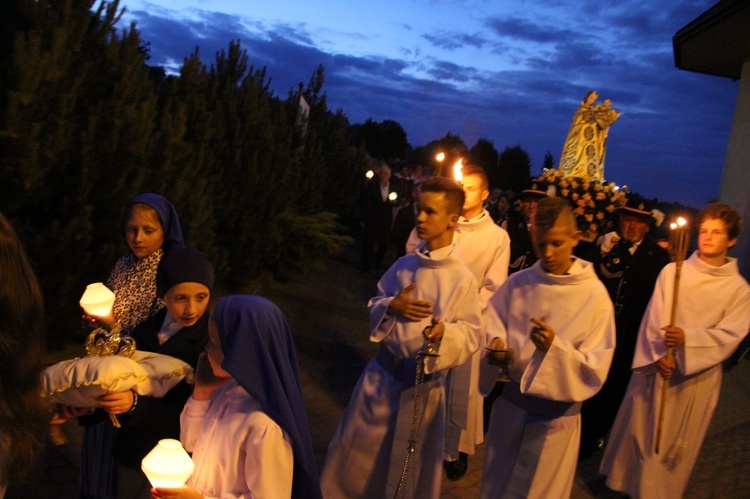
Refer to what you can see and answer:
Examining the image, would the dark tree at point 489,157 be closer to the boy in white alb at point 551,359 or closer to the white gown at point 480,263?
the white gown at point 480,263

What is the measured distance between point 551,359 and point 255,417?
213cm

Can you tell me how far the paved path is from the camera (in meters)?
5.41

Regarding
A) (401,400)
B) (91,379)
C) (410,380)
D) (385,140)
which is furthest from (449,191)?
(385,140)

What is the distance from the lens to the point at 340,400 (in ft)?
25.4

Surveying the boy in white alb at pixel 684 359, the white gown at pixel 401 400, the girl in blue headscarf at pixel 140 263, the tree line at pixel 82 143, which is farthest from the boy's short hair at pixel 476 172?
the girl in blue headscarf at pixel 140 263

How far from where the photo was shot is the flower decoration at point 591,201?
6961 millimetres

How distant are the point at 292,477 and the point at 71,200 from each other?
4.54m

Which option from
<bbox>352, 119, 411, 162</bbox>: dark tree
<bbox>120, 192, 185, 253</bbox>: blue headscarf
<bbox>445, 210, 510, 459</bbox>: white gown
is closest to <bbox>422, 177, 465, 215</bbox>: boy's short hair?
<bbox>445, 210, 510, 459</bbox>: white gown

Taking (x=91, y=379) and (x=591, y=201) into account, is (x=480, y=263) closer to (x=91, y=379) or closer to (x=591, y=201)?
(x=591, y=201)

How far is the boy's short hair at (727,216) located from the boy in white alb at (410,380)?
225cm

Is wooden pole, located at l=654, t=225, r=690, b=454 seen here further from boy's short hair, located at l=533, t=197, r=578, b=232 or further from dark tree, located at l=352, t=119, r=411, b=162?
dark tree, located at l=352, t=119, r=411, b=162

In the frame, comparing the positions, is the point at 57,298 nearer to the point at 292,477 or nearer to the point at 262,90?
the point at 292,477

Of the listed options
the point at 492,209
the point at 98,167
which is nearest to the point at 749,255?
the point at 492,209

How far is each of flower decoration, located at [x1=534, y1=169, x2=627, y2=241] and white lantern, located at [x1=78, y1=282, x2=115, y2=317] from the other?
480 centimetres
